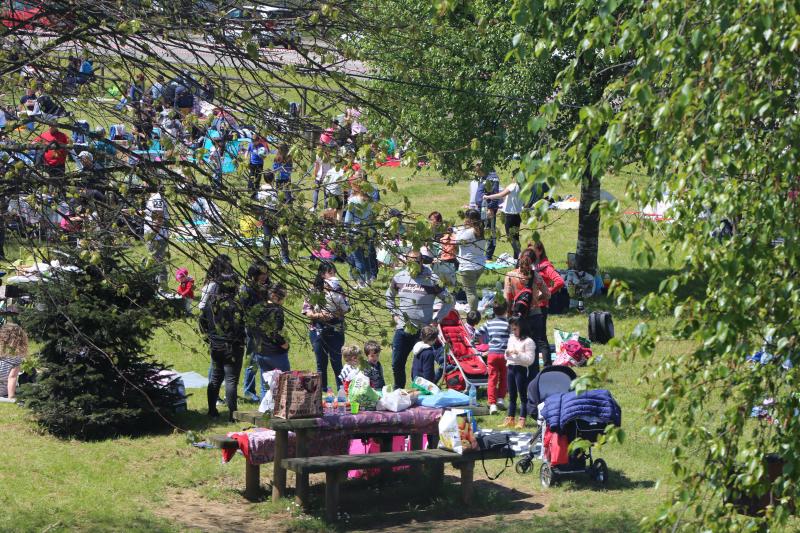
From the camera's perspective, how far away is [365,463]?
10883mm

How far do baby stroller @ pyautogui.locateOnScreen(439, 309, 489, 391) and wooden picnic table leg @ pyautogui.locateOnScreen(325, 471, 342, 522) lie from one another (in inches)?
159

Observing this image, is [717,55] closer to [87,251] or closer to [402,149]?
[402,149]

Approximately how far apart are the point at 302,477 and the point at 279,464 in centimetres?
26

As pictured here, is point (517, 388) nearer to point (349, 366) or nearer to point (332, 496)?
point (349, 366)

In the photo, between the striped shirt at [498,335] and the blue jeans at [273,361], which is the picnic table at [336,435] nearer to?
the blue jeans at [273,361]

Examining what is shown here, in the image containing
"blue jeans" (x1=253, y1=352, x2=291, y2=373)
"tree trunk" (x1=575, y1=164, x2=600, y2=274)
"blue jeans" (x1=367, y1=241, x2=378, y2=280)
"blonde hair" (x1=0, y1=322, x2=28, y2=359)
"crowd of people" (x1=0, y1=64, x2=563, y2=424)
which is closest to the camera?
"crowd of people" (x1=0, y1=64, x2=563, y2=424)

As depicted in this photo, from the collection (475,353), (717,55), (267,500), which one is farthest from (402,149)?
(475,353)

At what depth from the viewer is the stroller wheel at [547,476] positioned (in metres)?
11.7

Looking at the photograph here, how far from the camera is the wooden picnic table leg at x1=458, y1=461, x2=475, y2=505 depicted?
37.2 feet

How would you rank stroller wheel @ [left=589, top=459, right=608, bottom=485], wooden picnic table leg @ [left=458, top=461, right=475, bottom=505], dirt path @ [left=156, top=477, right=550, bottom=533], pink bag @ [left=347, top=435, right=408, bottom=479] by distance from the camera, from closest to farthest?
1. dirt path @ [left=156, top=477, right=550, bottom=533]
2. wooden picnic table leg @ [left=458, top=461, right=475, bottom=505]
3. stroller wheel @ [left=589, top=459, right=608, bottom=485]
4. pink bag @ [left=347, top=435, right=408, bottom=479]

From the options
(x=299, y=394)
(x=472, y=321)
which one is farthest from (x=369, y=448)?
(x=472, y=321)

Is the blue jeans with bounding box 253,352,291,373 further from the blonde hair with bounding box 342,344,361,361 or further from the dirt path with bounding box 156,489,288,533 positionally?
the dirt path with bounding box 156,489,288,533

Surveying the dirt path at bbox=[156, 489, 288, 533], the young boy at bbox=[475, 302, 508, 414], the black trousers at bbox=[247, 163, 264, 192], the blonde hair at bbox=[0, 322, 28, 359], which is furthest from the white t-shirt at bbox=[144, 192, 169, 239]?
the young boy at bbox=[475, 302, 508, 414]

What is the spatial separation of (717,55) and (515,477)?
734cm
